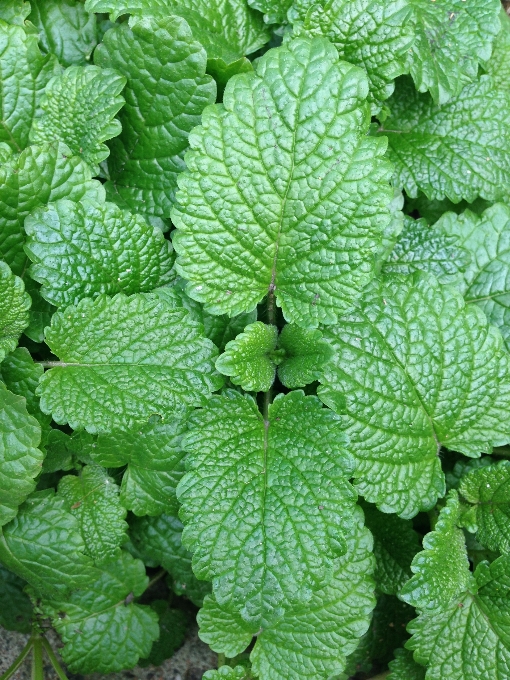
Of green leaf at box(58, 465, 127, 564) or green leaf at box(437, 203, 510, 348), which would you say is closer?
green leaf at box(58, 465, 127, 564)

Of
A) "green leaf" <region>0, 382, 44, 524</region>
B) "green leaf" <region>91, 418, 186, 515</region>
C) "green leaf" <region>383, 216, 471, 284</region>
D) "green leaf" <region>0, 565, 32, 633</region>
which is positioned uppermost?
"green leaf" <region>383, 216, 471, 284</region>

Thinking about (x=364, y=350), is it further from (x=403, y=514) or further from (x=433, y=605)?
(x=433, y=605)

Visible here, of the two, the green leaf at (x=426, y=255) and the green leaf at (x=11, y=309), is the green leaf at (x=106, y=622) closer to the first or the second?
the green leaf at (x=11, y=309)

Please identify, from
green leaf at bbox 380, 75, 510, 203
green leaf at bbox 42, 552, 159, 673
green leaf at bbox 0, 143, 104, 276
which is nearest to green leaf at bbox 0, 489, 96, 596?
green leaf at bbox 42, 552, 159, 673

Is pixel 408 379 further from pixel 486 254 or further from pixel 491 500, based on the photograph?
pixel 486 254

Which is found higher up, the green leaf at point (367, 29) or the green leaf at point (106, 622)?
the green leaf at point (367, 29)

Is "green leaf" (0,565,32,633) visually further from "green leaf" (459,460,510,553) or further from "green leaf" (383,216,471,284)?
"green leaf" (383,216,471,284)

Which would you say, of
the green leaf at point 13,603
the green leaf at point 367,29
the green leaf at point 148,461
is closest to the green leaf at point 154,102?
the green leaf at point 367,29
